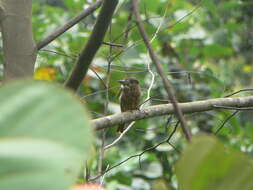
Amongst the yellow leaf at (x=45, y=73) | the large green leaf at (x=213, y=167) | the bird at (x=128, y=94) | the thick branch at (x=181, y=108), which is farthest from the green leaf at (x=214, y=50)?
the large green leaf at (x=213, y=167)

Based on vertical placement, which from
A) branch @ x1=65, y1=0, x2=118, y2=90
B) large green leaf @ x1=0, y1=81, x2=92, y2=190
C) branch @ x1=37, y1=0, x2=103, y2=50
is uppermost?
branch @ x1=37, y1=0, x2=103, y2=50

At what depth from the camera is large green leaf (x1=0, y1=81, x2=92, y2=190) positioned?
297 millimetres

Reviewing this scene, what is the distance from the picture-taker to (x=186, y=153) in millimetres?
358

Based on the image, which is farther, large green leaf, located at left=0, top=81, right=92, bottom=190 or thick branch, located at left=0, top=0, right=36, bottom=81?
thick branch, located at left=0, top=0, right=36, bottom=81

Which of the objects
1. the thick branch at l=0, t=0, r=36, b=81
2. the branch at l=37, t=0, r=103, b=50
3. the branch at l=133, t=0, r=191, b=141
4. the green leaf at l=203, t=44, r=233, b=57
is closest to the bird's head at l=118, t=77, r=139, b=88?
the branch at l=37, t=0, r=103, b=50

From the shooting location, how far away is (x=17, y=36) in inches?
56.9

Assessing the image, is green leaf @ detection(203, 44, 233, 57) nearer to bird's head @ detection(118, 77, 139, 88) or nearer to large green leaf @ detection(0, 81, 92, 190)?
bird's head @ detection(118, 77, 139, 88)

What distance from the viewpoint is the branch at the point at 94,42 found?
1302 mm

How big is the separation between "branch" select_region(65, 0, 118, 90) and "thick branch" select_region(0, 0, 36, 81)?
14 centimetres

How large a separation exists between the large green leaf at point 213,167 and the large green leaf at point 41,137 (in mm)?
93

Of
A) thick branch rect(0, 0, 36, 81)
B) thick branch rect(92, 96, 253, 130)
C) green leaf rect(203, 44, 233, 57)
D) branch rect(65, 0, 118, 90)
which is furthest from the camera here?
green leaf rect(203, 44, 233, 57)

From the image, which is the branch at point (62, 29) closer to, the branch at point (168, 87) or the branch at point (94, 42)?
the branch at point (94, 42)

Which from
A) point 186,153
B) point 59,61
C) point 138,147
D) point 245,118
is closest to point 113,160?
point 138,147

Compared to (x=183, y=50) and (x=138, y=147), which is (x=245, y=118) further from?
(x=138, y=147)
